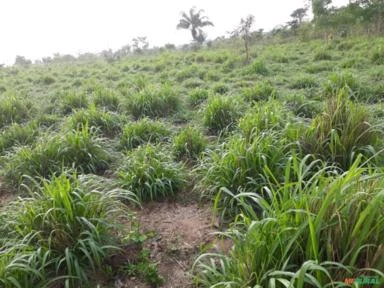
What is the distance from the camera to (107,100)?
5.19 metres

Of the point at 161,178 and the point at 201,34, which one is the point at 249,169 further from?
the point at 201,34

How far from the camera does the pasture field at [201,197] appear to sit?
4.58 ft

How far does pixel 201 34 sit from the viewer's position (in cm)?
2491

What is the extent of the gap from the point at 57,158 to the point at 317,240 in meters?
2.56

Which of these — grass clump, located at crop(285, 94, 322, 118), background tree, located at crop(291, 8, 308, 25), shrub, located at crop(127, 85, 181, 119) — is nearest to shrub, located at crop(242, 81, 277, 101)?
grass clump, located at crop(285, 94, 322, 118)

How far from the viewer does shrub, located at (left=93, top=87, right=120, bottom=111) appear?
16.7 ft

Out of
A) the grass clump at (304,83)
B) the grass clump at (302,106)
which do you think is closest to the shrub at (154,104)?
the grass clump at (302,106)

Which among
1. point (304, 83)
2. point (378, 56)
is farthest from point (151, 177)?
point (378, 56)

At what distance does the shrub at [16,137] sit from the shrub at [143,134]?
4.13ft

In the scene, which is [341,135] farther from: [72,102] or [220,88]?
[72,102]

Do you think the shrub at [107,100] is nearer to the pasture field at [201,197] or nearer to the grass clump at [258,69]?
the pasture field at [201,197]

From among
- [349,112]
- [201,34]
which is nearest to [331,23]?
[349,112]

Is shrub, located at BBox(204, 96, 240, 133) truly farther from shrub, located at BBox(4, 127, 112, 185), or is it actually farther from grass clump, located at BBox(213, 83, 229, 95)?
grass clump, located at BBox(213, 83, 229, 95)

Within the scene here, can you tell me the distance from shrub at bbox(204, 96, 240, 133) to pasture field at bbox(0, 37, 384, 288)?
0.02 metres
